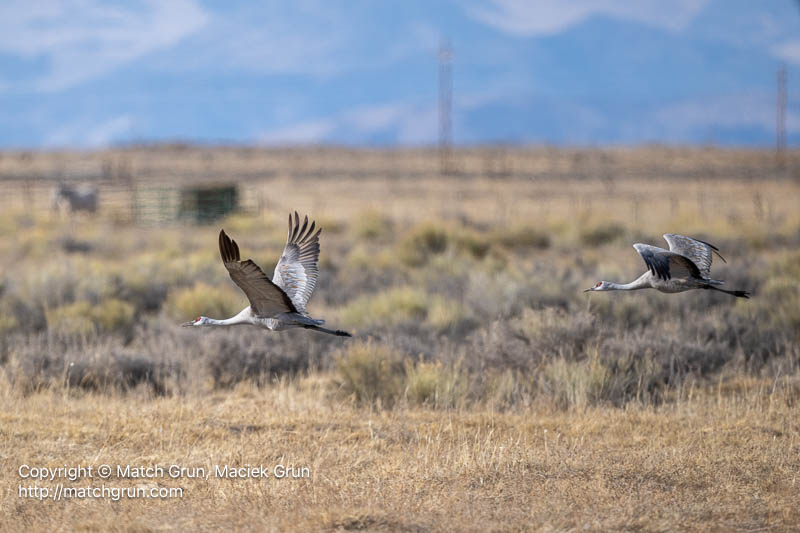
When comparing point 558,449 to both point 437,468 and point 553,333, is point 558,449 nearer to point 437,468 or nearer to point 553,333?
point 437,468

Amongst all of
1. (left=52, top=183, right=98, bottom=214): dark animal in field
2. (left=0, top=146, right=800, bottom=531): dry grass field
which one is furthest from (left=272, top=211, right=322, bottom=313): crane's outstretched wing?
(left=52, top=183, right=98, bottom=214): dark animal in field

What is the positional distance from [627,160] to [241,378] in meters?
72.6

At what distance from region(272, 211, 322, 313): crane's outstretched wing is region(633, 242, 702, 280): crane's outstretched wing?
238 centimetres

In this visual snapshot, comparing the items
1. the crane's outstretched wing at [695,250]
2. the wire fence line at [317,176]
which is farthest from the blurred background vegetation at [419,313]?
the crane's outstretched wing at [695,250]

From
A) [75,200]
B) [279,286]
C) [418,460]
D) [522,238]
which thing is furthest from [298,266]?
[75,200]

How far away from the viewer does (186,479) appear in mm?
7336

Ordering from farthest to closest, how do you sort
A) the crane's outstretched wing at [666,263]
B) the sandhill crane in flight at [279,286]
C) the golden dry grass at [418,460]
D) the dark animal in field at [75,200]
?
the dark animal in field at [75,200] < the crane's outstretched wing at [666,263] < the golden dry grass at [418,460] < the sandhill crane in flight at [279,286]

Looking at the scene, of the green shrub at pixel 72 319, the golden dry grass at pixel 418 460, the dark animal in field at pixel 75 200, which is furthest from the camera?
the dark animal in field at pixel 75 200

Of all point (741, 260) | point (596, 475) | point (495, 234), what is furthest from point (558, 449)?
point (495, 234)

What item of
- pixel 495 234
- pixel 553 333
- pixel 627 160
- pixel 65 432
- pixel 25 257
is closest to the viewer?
pixel 65 432

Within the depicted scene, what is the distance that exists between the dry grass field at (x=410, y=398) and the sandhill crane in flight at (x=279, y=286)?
3.92 feet

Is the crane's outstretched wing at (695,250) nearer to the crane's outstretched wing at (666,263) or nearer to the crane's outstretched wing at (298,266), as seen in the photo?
the crane's outstretched wing at (666,263)

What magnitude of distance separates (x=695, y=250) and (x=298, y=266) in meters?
3.03

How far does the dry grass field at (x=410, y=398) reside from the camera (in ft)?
21.5
